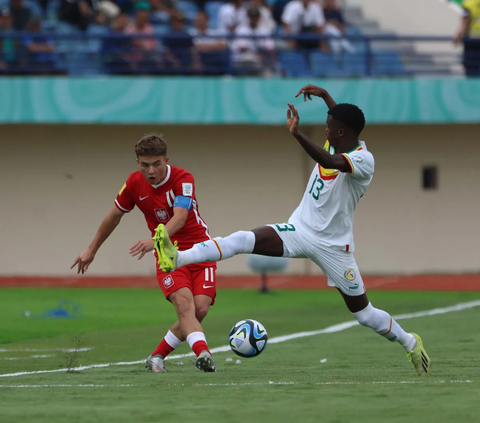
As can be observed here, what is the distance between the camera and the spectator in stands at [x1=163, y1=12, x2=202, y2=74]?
22.2 metres

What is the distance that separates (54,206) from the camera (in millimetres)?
24141

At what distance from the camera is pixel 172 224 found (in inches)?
327

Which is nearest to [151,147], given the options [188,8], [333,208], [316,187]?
[316,187]

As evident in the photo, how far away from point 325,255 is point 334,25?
56.3ft

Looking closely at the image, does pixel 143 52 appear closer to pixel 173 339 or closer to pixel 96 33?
pixel 96 33

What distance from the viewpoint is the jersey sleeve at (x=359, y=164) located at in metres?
7.93

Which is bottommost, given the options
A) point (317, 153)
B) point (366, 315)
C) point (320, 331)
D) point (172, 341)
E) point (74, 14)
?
point (320, 331)

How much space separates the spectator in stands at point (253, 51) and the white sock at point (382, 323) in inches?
586

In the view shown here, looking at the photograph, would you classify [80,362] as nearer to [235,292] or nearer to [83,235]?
[235,292]

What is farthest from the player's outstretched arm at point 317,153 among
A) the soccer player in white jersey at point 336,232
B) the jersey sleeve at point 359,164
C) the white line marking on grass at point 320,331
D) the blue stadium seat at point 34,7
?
the blue stadium seat at point 34,7

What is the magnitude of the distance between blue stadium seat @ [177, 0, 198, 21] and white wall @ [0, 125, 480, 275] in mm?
3258

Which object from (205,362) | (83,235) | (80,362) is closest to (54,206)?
(83,235)

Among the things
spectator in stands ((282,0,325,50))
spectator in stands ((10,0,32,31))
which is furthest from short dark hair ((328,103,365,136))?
spectator in stands ((10,0,32,31))

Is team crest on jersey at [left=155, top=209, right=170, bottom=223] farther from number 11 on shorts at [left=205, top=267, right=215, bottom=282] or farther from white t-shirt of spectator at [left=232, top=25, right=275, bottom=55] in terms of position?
white t-shirt of spectator at [left=232, top=25, right=275, bottom=55]
